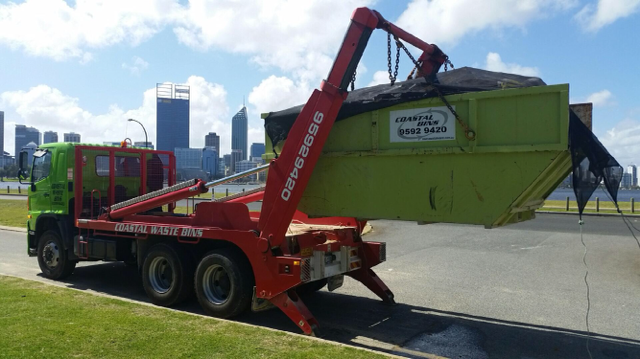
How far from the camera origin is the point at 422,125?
580 cm

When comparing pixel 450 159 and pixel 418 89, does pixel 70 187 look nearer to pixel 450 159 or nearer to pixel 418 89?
pixel 418 89

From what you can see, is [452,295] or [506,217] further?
[452,295]

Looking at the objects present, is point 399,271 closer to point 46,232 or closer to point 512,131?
point 512,131

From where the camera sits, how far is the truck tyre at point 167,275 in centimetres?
709

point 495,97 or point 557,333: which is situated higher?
point 495,97

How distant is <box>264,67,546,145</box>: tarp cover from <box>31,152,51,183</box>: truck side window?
5012 millimetres

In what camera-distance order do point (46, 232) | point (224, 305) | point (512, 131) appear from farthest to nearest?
point (46, 232), point (224, 305), point (512, 131)

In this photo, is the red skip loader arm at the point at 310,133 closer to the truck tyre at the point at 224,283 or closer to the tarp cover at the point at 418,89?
the tarp cover at the point at 418,89

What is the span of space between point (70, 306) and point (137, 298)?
1.66 m

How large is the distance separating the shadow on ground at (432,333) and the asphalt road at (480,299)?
12 mm

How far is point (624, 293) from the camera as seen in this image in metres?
8.15

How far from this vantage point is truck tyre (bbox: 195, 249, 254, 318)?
6.40 meters

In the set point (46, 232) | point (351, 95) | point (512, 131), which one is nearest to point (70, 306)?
point (46, 232)

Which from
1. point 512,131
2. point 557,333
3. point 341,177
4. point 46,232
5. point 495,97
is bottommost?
point 557,333
